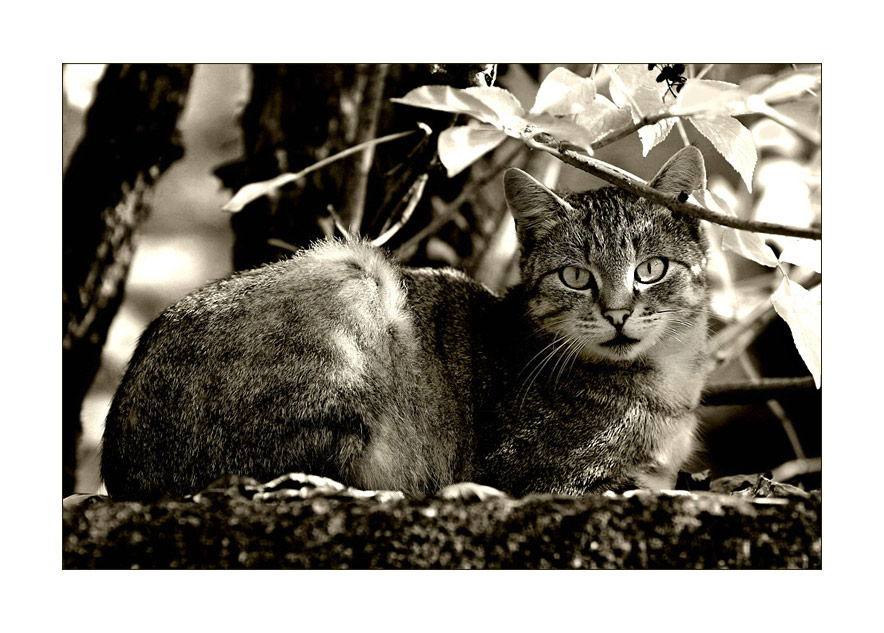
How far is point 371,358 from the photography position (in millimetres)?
1950

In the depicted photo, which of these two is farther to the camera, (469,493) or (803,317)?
(803,317)

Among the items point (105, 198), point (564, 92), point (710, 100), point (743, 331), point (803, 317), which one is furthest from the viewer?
point (743, 331)

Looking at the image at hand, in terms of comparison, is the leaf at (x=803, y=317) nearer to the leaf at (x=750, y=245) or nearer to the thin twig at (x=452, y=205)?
the leaf at (x=750, y=245)

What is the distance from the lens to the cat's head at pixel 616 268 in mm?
1977

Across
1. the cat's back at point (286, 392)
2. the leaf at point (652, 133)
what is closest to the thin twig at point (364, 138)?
the cat's back at point (286, 392)

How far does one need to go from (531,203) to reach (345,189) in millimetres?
660

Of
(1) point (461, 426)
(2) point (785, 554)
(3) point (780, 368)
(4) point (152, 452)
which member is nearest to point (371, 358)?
(1) point (461, 426)

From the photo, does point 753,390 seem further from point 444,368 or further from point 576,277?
point 444,368

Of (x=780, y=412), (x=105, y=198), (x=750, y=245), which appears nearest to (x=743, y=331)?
(x=780, y=412)

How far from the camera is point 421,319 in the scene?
2162 mm

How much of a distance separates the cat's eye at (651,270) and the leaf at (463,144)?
0.58 meters

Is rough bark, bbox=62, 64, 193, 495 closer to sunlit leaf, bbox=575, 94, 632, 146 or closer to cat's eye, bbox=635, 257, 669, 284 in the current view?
sunlit leaf, bbox=575, 94, 632, 146

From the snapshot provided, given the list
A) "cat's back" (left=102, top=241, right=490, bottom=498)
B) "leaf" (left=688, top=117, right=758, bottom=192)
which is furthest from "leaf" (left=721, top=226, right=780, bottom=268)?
"cat's back" (left=102, top=241, right=490, bottom=498)

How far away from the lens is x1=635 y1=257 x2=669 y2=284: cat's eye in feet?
6.61
